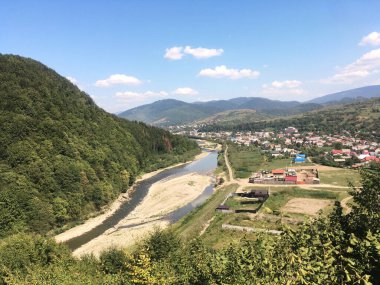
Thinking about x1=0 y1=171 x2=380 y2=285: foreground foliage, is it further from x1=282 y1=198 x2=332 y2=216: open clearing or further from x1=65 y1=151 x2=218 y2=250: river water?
x1=282 y1=198 x2=332 y2=216: open clearing

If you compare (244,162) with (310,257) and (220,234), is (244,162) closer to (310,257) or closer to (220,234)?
(220,234)

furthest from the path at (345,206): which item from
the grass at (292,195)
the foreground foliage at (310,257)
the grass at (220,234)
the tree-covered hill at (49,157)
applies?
the tree-covered hill at (49,157)

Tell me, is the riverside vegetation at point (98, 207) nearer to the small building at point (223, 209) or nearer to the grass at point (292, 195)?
the small building at point (223, 209)

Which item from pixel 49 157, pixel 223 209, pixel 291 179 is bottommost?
pixel 291 179

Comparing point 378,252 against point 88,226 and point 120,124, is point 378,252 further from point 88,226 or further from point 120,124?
point 120,124

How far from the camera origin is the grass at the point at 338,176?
71.7 meters

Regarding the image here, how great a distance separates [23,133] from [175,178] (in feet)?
144

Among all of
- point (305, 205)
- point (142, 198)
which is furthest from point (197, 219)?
point (142, 198)

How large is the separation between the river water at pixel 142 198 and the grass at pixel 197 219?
2796 millimetres

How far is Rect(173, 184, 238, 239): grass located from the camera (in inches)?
1770

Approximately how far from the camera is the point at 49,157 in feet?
193

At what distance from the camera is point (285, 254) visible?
31.2 ft

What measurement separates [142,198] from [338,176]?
50222mm

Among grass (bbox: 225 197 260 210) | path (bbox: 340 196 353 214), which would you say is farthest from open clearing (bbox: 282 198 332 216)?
grass (bbox: 225 197 260 210)
